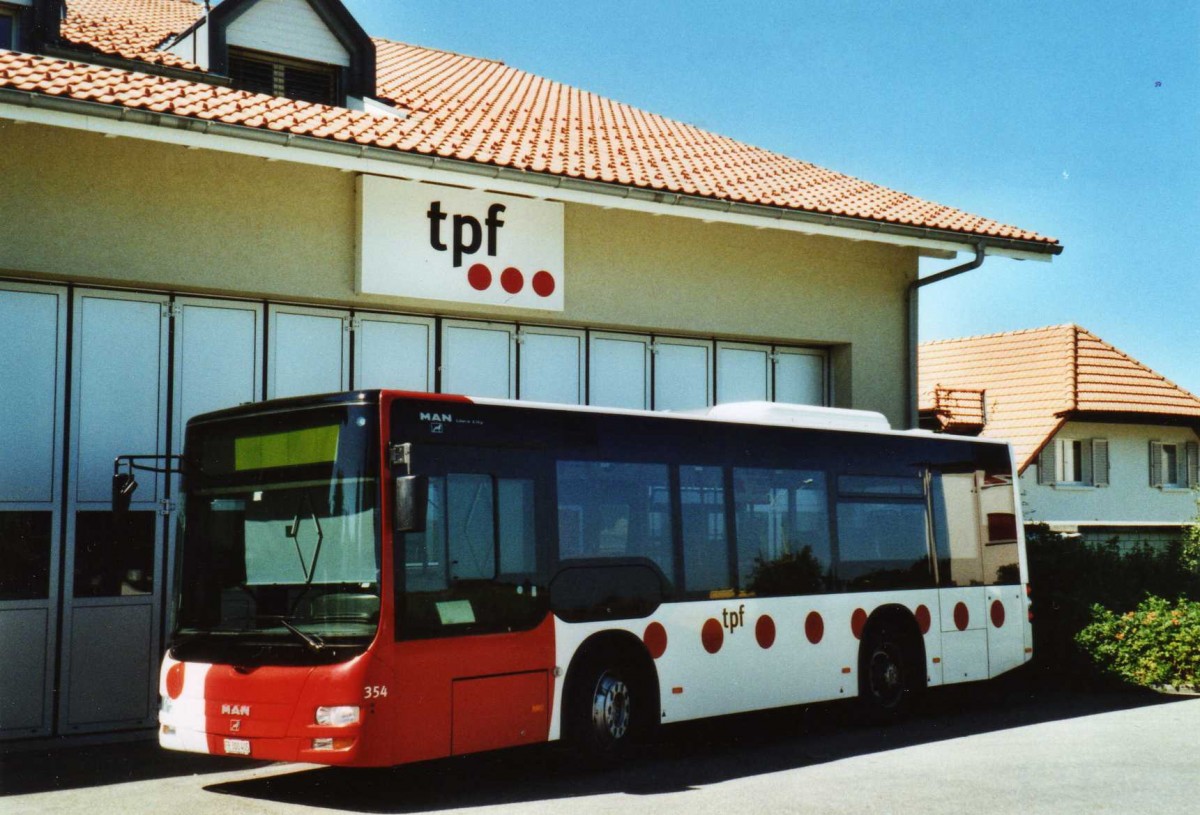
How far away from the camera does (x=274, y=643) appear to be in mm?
8578

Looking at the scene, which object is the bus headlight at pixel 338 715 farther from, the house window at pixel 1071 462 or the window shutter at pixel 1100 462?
the window shutter at pixel 1100 462

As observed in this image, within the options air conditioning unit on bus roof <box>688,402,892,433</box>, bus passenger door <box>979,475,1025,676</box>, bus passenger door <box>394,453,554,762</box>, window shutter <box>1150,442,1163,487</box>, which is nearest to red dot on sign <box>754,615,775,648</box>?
air conditioning unit on bus roof <box>688,402,892,433</box>

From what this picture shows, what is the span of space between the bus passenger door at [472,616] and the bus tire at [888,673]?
3908 mm

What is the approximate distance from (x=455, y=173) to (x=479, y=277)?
1.32 m

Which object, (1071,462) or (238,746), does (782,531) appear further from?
(1071,462)

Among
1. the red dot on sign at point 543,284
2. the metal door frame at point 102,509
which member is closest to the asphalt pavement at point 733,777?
the metal door frame at point 102,509

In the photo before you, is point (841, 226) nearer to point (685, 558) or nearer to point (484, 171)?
point (484, 171)

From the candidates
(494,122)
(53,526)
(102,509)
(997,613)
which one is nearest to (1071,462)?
(997,613)

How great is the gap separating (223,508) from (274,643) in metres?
1.16

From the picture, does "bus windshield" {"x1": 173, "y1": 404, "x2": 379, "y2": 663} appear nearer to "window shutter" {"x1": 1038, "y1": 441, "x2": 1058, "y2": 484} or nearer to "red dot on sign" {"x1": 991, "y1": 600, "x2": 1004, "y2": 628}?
"red dot on sign" {"x1": 991, "y1": 600, "x2": 1004, "y2": 628}

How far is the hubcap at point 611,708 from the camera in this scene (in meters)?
9.88

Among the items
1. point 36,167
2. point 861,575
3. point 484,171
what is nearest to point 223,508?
point 36,167

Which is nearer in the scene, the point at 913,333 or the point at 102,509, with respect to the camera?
the point at 102,509

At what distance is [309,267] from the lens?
12.8 metres
